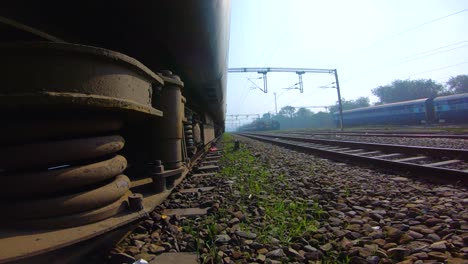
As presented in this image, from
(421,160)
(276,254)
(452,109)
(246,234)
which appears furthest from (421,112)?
(276,254)

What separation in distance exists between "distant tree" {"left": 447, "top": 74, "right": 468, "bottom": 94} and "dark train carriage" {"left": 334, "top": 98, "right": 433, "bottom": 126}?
39.7 meters

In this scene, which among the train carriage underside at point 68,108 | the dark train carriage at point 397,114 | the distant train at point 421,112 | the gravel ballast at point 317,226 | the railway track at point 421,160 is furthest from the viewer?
the dark train carriage at point 397,114

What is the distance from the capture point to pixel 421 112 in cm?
2369

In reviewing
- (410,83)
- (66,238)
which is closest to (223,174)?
(66,238)

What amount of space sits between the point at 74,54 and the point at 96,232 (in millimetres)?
823

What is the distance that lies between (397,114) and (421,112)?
2.17 meters

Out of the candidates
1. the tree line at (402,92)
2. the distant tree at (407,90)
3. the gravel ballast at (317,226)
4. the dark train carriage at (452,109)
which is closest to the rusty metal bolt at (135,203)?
the gravel ballast at (317,226)

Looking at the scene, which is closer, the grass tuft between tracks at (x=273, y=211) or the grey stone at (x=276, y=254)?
the grey stone at (x=276, y=254)

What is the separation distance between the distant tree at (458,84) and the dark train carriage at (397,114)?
3971 cm

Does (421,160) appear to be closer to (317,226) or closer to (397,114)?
(317,226)

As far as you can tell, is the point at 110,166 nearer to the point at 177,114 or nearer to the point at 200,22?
the point at 177,114

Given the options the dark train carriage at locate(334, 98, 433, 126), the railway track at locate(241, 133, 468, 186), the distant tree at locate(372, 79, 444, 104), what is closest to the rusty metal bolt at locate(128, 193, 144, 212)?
the railway track at locate(241, 133, 468, 186)

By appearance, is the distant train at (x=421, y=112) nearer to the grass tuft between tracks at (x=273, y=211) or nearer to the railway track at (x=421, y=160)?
the railway track at (x=421, y=160)

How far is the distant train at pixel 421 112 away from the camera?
20.6 meters
